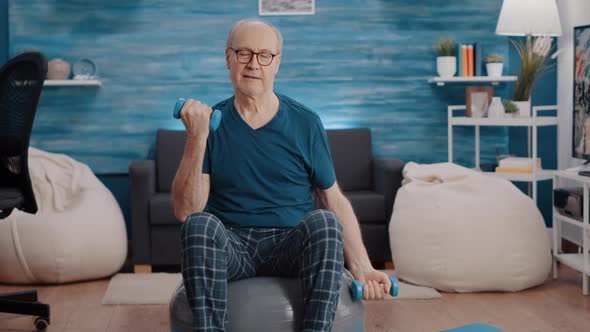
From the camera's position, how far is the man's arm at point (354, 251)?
227 centimetres

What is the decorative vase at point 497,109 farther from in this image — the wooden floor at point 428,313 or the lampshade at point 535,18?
the wooden floor at point 428,313

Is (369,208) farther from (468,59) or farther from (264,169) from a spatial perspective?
(264,169)

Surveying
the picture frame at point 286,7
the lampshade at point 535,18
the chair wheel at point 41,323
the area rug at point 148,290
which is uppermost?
the picture frame at point 286,7

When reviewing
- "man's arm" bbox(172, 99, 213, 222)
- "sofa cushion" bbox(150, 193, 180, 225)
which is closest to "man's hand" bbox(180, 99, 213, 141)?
"man's arm" bbox(172, 99, 213, 222)

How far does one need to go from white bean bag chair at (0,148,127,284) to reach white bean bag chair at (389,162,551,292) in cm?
148

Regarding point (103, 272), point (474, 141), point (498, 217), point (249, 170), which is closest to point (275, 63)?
point (249, 170)

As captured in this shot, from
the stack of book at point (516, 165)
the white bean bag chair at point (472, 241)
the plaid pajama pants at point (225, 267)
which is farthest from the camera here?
the stack of book at point (516, 165)

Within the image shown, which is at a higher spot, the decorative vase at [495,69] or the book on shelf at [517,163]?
the decorative vase at [495,69]

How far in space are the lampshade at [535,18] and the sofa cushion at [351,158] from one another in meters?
1.12

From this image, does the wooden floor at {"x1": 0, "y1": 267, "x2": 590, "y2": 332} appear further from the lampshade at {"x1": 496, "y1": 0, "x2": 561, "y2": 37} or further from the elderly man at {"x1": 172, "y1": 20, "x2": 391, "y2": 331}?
the lampshade at {"x1": 496, "y1": 0, "x2": 561, "y2": 37}

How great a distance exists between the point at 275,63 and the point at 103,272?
7.54 ft

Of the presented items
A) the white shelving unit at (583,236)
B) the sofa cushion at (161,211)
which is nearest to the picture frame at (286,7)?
the sofa cushion at (161,211)

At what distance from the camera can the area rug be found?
3.80m

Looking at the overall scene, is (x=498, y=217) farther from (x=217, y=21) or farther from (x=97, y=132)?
(x=97, y=132)
